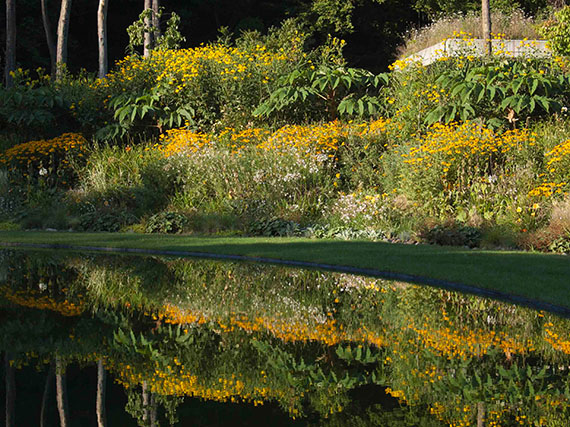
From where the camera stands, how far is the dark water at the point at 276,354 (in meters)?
4.93

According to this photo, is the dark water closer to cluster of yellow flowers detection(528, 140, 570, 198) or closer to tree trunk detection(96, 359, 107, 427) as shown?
tree trunk detection(96, 359, 107, 427)

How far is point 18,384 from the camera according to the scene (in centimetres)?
545

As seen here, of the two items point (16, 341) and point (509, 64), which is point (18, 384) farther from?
point (509, 64)

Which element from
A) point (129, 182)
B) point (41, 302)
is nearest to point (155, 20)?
point (129, 182)

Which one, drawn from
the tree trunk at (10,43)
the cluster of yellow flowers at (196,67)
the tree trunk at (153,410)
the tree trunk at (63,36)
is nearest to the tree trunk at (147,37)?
the cluster of yellow flowers at (196,67)

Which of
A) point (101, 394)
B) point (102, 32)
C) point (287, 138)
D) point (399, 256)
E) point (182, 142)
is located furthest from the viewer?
point (102, 32)

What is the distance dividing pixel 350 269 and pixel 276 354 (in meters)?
4.30

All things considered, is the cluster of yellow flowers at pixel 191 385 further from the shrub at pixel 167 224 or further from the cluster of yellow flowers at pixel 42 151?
the cluster of yellow flowers at pixel 42 151

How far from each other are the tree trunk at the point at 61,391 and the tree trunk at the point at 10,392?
277 mm

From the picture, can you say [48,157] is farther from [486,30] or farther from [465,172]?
[486,30]

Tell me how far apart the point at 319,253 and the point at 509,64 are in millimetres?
8843

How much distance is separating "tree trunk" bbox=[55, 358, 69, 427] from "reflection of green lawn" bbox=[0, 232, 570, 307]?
492cm

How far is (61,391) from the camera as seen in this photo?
17.2 ft

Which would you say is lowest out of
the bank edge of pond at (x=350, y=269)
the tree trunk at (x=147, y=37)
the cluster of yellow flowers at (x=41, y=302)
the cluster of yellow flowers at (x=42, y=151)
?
the bank edge of pond at (x=350, y=269)
